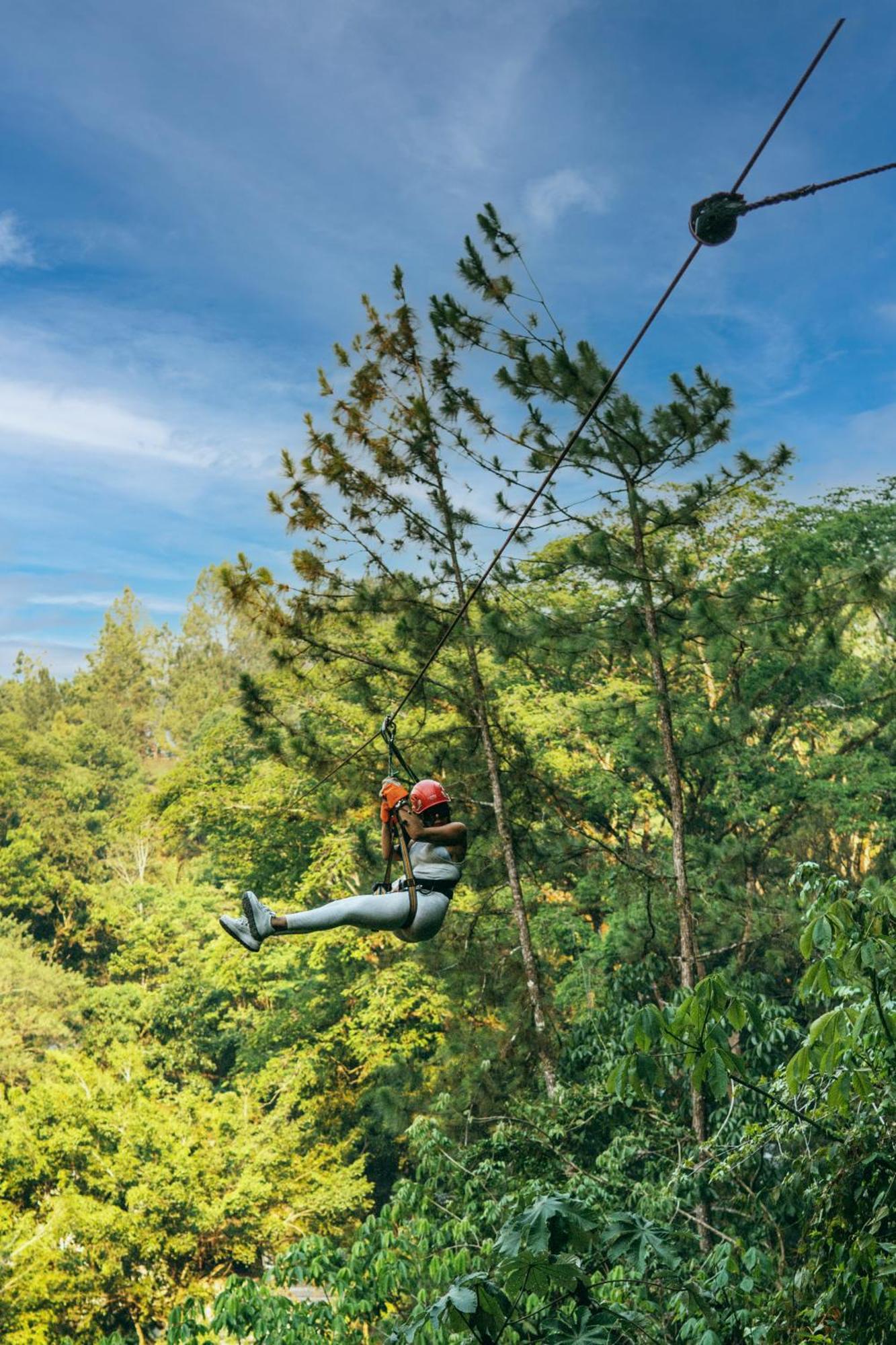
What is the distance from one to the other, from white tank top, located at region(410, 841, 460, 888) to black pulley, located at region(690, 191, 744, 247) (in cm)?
250

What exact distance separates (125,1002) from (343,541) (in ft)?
51.7

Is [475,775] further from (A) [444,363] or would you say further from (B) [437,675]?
(A) [444,363]

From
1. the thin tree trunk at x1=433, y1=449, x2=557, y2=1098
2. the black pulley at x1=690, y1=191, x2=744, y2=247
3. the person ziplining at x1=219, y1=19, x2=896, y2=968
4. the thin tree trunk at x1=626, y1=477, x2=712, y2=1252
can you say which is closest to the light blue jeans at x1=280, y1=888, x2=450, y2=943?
the person ziplining at x1=219, y1=19, x2=896, y2=968

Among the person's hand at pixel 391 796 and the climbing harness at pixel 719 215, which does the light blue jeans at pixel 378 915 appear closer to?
the person's hand at pixel 391 796

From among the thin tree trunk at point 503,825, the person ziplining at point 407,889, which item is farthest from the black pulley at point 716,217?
the thin tree trunk at point 503,825

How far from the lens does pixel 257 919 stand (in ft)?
13.3

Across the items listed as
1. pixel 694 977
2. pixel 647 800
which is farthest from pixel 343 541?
pixel 647 800

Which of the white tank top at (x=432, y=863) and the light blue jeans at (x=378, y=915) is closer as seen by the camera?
the light blue jeans at (x=378, y=915)

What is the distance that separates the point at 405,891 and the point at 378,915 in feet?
0.57

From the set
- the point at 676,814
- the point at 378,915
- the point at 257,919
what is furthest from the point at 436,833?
the point at 676,814

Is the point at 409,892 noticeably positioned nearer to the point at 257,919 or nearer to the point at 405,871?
the point at 405,871

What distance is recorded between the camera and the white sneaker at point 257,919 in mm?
4051

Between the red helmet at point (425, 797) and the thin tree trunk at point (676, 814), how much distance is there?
475 centimetres

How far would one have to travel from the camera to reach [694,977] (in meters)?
8.81
